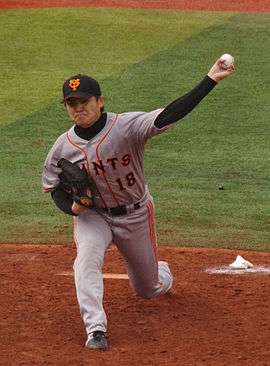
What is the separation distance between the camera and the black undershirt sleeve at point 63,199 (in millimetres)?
7188

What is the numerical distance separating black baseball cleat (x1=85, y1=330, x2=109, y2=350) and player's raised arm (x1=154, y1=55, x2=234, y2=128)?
126 cm

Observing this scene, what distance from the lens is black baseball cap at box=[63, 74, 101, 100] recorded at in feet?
23.0

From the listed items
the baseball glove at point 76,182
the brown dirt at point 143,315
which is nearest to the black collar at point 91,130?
the baseball glove at point 76,182

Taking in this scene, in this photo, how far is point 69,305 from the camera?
25.4 ft

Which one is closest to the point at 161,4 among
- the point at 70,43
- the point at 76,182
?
the point at 70,43

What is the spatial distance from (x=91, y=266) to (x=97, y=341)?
1.67 feet

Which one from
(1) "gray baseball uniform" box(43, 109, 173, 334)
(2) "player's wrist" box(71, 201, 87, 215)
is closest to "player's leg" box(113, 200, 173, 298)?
(1) "gray baseball uniform" box(43, 109, 173, 334)

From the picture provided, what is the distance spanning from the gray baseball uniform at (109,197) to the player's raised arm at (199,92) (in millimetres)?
78

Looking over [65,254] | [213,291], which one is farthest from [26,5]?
[213,291]

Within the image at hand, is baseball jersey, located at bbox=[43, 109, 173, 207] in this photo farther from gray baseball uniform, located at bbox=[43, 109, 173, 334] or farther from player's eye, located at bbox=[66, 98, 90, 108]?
player's eye, located at bbox=[66, 98, 90, 108]

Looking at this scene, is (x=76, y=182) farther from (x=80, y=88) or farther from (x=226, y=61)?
(x=226, y=61)

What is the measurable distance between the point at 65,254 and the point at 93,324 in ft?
7.91

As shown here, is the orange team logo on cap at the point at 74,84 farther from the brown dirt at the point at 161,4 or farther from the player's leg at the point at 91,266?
the brown dirt at the point at 161,4

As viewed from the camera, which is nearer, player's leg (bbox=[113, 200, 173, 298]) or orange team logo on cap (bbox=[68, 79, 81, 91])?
orange team logo on cap (bbox=[68, 79, 81, 91])
